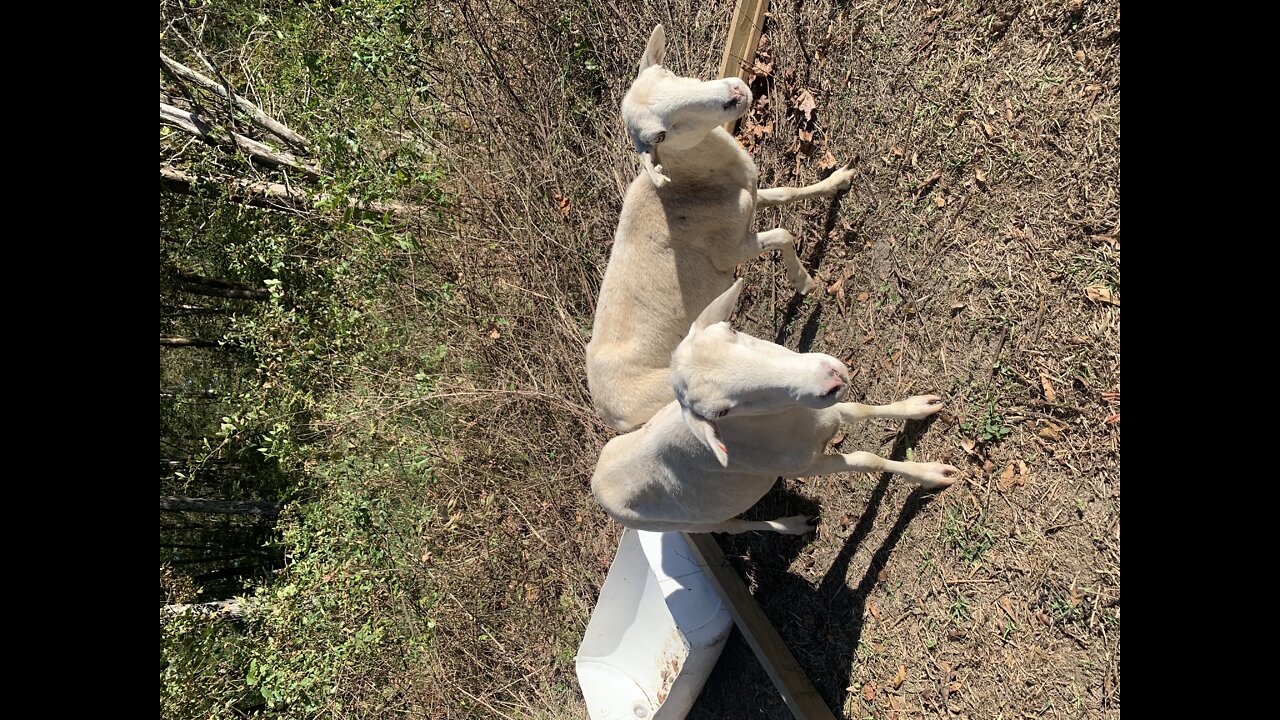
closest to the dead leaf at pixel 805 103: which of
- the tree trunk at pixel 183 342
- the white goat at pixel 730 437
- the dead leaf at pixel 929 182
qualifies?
the dead leaf at pixel 929 182

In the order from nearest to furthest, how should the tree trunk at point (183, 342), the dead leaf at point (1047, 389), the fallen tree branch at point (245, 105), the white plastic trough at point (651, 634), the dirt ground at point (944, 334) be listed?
1. the dirt ground at point (944, 334)
2. the dead leaf at point (1047, 389)
3. the white plastic trough at point (651, 634)
4. the fallen tree branch at point (245, 105)
5. the tree trunk at point (183, 342)

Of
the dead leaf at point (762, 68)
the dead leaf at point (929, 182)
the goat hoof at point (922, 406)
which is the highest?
the dead leaf at point (762, 68)

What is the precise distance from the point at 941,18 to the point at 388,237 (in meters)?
6.89

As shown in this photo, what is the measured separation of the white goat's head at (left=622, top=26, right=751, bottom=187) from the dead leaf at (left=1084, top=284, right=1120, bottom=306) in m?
2.20

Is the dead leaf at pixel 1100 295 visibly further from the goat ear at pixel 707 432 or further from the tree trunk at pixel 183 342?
the tree trunk at pixel 183 342

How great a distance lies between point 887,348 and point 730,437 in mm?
1576

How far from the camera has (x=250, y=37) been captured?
37.6 ft

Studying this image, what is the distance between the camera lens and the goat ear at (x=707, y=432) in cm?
361

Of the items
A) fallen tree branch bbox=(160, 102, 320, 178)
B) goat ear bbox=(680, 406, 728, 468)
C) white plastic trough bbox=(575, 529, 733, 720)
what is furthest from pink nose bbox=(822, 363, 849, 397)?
fallen tree branch bbox=(160, 102, 320, 178)

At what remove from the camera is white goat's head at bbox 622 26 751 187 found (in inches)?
161

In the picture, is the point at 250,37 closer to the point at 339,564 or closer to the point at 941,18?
the point at 339,564

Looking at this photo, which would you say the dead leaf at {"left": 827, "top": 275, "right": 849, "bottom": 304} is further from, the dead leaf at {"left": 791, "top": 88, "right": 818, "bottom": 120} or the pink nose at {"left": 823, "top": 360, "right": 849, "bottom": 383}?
the pink nose at {"left": 823, "top": 360, "right": 849, "bottom": 383}

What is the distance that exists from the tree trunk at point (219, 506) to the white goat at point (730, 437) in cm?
Result: 1027
